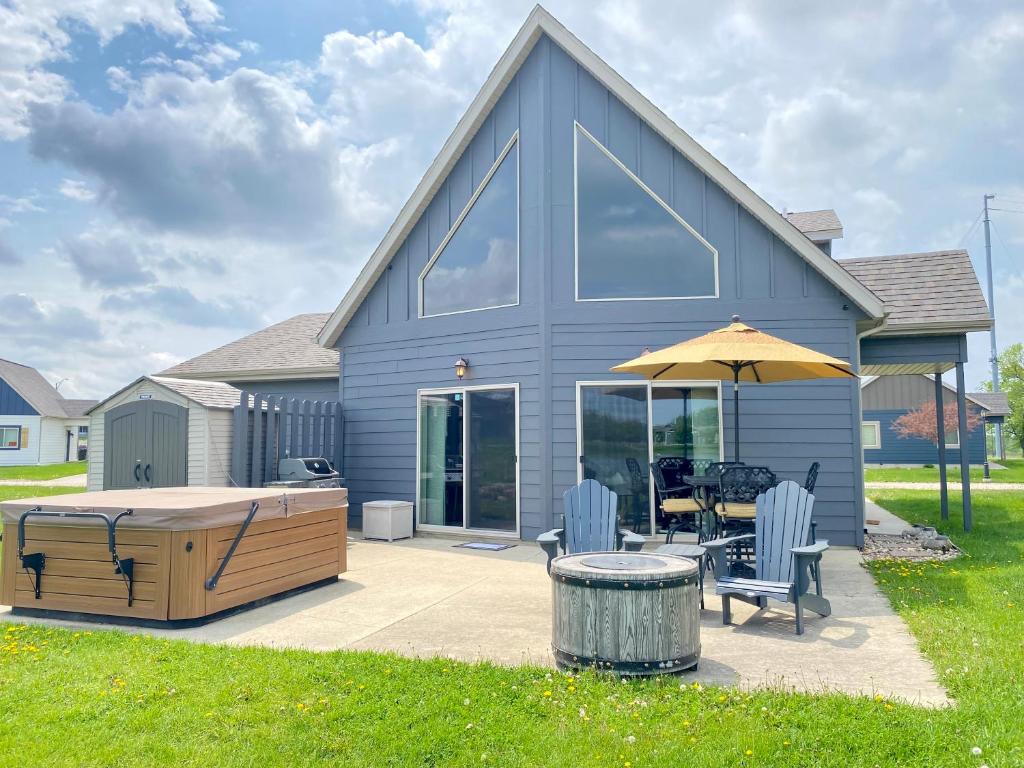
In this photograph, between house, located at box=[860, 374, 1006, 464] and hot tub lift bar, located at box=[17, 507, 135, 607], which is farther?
house, located at box=[860, 374, 1006, 464]

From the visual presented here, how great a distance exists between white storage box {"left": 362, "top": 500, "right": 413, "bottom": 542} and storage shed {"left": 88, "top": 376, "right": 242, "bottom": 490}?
1.84 meters

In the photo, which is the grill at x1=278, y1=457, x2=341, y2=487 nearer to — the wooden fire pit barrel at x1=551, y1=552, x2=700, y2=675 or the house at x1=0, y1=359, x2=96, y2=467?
the wooden fire pit barrel at x1=551, y1=552, x2=700, y2=675

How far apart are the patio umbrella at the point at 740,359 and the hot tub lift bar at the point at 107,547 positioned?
4333 mm

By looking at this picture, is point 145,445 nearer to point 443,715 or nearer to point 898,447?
point 443,715

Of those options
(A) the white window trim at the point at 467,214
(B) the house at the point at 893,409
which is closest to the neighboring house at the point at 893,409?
(B) the house at the point at 893,409

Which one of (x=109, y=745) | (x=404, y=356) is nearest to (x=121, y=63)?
(x=404, y=356)

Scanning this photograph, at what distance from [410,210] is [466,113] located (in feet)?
4.95

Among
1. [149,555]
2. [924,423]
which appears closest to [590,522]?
[149,555]

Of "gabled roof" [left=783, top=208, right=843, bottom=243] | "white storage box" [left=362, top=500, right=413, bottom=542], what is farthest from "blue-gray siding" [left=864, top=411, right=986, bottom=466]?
"white storage box" [left=362, top=500, right=413, bottom=542]

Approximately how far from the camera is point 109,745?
2.86 meters

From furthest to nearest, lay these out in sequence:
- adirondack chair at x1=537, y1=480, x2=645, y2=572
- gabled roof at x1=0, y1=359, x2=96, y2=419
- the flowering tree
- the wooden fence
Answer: gabled roof at x1=0, y1=359, x2=96, y2=419, the flowering tree, the wooden fence, adirondack chair at x1=537, y1=480, x2=645, y2=572

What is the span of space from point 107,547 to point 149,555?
0.37 m

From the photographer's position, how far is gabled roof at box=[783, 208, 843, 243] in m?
9.61

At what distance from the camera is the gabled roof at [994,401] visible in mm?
29688
